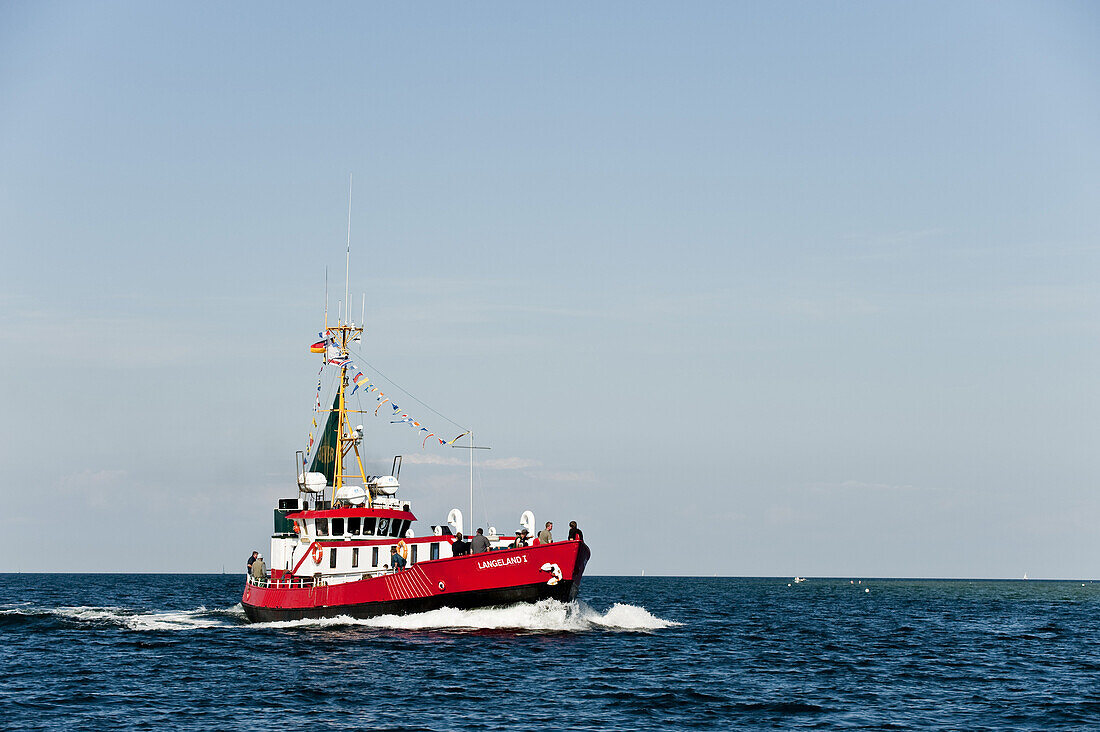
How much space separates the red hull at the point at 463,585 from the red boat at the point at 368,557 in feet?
0.14

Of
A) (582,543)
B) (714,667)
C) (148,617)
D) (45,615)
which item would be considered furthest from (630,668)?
(45,615)

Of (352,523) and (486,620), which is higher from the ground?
(352,523)

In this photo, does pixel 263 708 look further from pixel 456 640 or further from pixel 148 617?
pixel 148 617

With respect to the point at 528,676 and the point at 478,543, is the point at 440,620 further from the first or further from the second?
the point at 528,676

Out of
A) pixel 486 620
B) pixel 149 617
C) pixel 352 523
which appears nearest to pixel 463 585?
pixel 486 620

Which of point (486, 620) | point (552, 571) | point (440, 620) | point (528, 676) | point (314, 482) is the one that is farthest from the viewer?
point (314, 482)

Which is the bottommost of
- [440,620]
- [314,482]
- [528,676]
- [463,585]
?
[528,676]

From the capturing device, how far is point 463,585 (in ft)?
149

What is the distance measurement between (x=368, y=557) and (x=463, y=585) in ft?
18.8

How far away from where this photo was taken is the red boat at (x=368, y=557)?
45.0 m

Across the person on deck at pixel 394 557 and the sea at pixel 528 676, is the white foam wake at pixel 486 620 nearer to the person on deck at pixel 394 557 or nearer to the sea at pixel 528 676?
the sea at pixel 528 676

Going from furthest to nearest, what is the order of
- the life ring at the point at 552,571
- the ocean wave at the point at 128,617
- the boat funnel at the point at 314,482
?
the ocean wave at the point at 128,617, the boat funnel at the point at 314,482, the life ring at the point at 552,571

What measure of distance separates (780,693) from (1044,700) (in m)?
8.23

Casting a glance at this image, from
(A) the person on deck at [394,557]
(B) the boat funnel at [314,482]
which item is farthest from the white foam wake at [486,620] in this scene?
(B) the boat funnel at [314,482]
